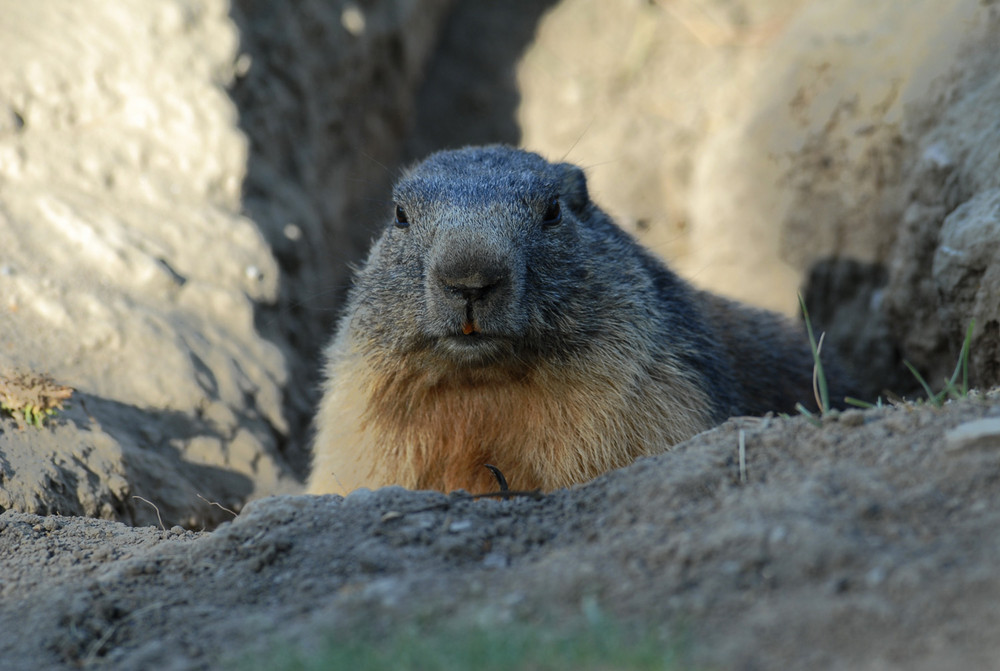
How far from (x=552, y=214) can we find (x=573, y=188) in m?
0.53

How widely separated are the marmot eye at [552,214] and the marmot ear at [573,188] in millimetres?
375

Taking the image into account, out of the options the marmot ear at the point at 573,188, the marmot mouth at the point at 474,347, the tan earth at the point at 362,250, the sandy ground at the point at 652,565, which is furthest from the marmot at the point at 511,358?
the sandy ground at the point at 652,565

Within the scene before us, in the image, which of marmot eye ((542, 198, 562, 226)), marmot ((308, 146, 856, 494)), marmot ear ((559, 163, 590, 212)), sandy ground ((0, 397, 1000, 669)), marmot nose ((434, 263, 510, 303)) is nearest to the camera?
sandy ground ((0, 397, 1000, 669))

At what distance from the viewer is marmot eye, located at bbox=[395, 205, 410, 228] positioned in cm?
530

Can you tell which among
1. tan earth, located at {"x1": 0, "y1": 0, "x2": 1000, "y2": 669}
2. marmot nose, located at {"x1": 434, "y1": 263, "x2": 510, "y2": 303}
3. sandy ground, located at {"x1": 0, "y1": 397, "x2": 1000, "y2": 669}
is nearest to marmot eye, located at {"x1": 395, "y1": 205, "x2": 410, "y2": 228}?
marmot nose, located at {"x1": 434, "y1": 263, "x2": 510, "y2": 303}

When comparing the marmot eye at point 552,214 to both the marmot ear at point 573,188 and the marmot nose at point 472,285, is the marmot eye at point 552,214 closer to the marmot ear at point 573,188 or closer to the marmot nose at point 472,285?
the marmot ear at point 573,188

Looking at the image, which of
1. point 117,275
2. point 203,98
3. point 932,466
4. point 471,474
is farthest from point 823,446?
point 203,98

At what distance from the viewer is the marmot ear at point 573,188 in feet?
18.5

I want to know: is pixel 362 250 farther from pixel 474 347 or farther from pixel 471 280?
pixel 471 280

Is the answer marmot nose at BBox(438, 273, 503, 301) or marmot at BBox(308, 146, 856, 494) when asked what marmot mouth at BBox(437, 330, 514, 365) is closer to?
marmot at BBox(308, 146, 856, 494)

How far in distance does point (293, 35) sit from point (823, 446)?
23.0 ft

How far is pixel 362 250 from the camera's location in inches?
428

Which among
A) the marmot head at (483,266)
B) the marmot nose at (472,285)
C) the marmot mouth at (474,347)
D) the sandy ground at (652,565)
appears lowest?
the sandy ground at (652,565)

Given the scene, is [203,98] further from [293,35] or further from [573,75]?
[573,75]
